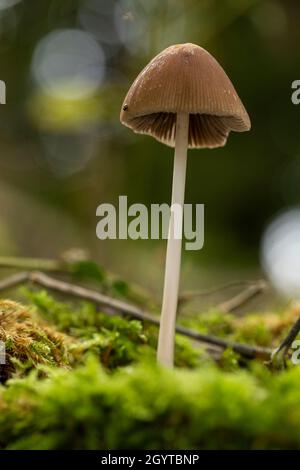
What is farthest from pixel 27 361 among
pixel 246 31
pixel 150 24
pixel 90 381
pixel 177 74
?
pixel 246 31

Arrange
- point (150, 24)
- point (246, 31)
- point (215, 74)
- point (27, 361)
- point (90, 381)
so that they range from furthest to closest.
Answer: point (246, 31)
point (150, 24)
point (215, 74)
point (27, 361)
point (90, 381)

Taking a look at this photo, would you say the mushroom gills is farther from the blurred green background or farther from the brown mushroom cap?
the blurred green background

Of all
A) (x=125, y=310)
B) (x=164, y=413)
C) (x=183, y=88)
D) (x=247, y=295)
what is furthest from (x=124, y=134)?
(x=164, y=413)

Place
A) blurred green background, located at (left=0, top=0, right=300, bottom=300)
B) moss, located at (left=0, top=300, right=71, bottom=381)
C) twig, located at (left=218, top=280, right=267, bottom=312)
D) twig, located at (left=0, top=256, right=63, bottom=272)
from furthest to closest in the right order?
blurred green background, located at (left=0, top=0, right=300, bottom=300) < twig, located at (left=0, top=256, right=63, bottom=272) < twig, located at (left=218, top=280, right=267, bottom=312) < moss, located at (left=0, top=300, right=71, bottom=381)

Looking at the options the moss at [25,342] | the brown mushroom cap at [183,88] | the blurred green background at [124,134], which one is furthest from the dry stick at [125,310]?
the blurred green background at [124,134]

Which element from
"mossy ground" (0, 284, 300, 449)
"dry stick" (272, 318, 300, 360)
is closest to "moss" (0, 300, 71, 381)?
"mossy ground" (0, 284, 300, 449)

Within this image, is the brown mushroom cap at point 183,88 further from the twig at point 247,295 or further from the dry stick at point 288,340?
the twig at point 247,295
